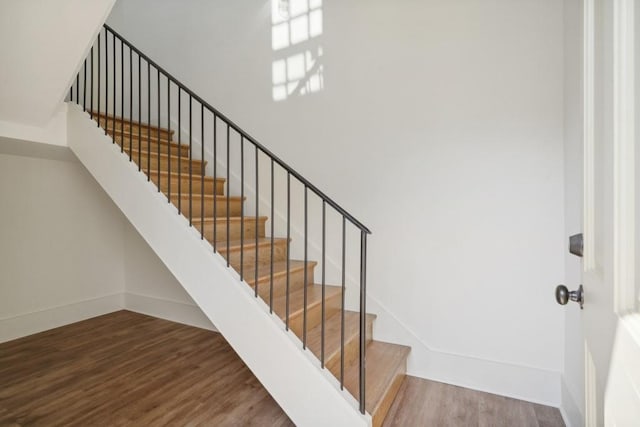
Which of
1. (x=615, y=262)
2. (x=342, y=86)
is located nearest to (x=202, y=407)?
(x=615, y=262)

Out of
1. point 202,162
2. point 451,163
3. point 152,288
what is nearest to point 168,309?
point 152,288

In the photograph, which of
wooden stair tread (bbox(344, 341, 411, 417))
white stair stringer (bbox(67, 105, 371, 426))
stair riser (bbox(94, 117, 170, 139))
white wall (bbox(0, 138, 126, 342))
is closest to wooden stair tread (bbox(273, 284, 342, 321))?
white stair stringer (bbox(67, 105, 371, 426))

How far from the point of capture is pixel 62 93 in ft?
7.54

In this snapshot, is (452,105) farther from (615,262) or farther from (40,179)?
(40,179)

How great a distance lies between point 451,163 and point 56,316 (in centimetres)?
395

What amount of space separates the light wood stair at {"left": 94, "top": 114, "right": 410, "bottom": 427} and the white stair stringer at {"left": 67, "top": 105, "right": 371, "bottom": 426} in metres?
0.09

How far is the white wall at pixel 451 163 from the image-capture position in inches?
81.4

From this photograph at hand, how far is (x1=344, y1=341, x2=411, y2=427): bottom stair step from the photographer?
1.77 m

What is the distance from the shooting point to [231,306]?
1.91m

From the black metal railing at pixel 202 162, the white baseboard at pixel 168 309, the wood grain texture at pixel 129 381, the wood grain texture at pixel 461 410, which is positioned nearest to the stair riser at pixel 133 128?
the black metal railing at pixel 202 162

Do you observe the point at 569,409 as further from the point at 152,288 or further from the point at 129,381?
the point at 152,288

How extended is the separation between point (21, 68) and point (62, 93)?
1.12 ft

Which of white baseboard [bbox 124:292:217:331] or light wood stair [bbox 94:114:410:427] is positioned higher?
light wood stair [bbox 94:114:410:427]

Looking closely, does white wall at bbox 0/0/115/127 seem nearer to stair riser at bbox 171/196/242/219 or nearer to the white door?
stair riser at bbox 171/196/242/219
